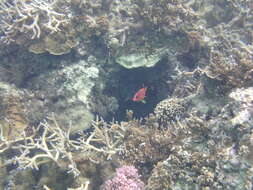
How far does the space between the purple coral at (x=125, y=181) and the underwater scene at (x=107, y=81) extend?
0.01 metres

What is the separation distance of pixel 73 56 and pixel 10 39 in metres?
1.22

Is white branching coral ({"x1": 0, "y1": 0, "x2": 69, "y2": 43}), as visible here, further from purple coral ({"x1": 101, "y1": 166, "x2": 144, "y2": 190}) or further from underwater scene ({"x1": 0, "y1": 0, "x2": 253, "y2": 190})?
purple coral ({"x1": 101, "y1": 166, "x2": 144, "y2": 190})

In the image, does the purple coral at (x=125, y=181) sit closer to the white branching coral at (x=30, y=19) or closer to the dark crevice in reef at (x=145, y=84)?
the dark crevice in reef at (x=145, y=84)

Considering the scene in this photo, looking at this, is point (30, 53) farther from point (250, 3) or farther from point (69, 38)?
point (250, 3)

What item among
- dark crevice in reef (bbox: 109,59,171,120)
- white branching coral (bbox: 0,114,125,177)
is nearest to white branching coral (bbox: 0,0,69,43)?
dark crevice in reef (bbox: 109,59,171,120)

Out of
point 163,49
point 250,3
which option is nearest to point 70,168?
point 163,49

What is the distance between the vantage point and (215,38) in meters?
5.63

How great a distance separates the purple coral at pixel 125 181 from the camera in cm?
330

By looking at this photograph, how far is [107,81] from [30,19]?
194 cm

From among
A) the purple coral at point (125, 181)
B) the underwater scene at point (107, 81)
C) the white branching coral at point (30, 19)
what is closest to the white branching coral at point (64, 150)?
the underwater scene at point (107, 81)

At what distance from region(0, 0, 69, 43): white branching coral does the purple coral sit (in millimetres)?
2901

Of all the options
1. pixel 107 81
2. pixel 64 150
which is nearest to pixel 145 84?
pixel 107 81

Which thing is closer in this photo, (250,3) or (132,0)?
(132,0)

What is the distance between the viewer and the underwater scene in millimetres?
3592
